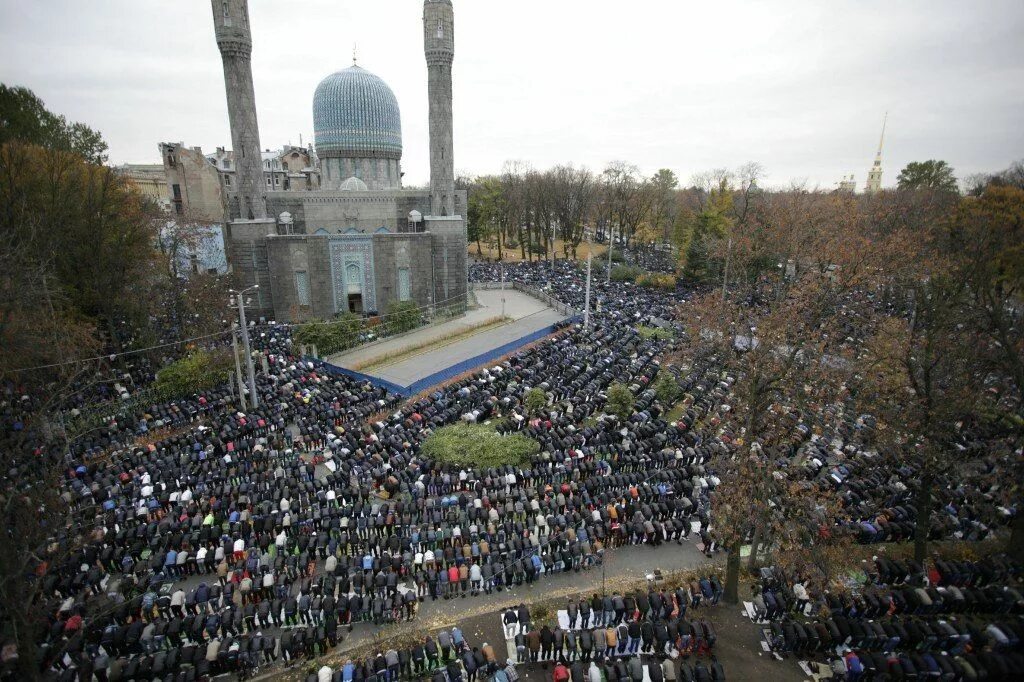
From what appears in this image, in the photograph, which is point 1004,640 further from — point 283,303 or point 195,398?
point 283,303

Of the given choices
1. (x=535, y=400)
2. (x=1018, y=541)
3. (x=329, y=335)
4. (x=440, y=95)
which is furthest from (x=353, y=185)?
(x=1018, y=541)

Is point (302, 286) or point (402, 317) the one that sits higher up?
point (302, 286)

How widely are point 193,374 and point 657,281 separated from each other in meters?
38.7

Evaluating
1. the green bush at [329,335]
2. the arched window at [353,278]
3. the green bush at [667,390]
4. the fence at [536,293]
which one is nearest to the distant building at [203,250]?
the arched window at [353,278]

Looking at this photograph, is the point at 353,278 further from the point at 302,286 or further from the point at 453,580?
the point at 453,580

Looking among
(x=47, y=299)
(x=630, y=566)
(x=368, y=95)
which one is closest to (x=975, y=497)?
(x=630, y=566)

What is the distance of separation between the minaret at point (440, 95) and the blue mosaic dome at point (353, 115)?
4.90 m

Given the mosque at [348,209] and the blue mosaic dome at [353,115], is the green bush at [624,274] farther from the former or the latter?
the blue mosaic dome at [353,115]

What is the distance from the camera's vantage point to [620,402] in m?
22.9

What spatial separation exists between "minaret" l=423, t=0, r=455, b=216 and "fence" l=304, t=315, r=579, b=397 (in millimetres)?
13708

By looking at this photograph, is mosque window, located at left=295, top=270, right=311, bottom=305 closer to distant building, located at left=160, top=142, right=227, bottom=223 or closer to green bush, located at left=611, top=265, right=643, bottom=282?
distant building, located at left=160, top=142, right=227, bottom=223

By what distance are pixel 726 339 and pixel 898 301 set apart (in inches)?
1232

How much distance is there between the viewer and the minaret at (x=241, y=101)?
34.6 m

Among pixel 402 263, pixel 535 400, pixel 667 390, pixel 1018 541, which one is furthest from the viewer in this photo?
pixel 402 263
